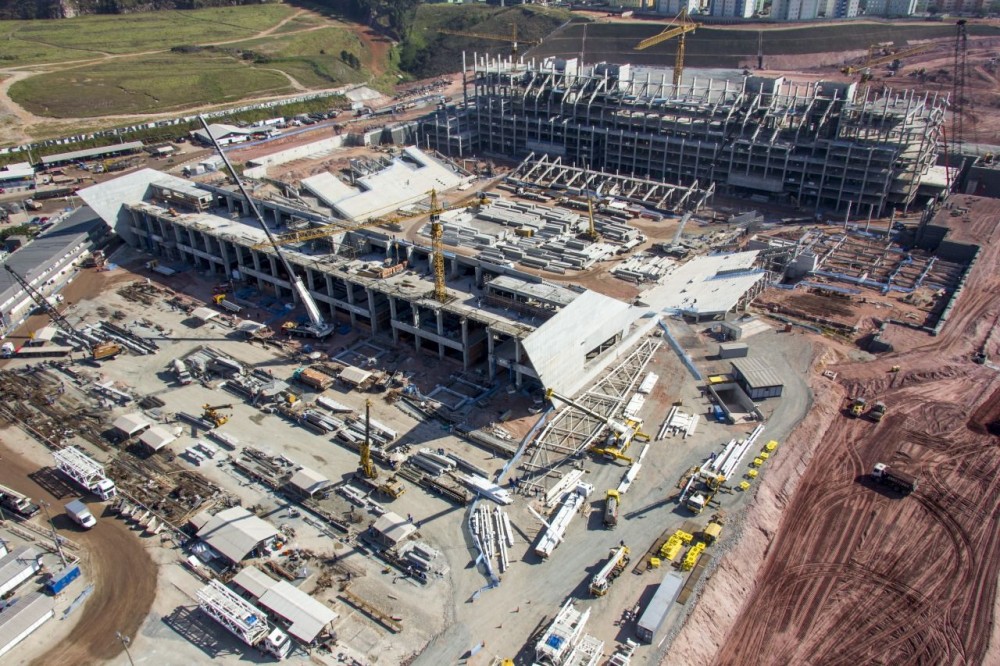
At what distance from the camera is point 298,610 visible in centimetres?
3684

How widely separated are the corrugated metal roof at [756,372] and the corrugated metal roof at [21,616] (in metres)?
51.2

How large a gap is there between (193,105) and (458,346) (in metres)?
120

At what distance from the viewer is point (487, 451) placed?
50.7m

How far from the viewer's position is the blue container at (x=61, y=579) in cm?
3950

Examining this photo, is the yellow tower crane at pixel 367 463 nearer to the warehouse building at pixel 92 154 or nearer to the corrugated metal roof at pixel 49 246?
the corrugated metal roof at pixel 49 246

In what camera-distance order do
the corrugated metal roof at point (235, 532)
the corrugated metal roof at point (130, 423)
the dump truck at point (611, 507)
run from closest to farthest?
the corrugated metal roof at point (235, 532)
the dump truck at point (611, 507)
the corrugated metal roof at point (130, 423)

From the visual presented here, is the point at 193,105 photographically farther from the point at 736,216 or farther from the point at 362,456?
the point at 362,456

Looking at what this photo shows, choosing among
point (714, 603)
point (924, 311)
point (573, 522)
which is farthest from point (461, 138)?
point (714, 603)

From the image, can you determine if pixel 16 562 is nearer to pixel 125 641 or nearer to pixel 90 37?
pixel 125 641

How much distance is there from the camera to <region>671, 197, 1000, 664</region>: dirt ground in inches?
1458

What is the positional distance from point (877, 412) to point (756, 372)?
9706 millimetres

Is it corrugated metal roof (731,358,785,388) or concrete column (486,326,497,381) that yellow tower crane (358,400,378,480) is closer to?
concrete column (486,326,497,381)

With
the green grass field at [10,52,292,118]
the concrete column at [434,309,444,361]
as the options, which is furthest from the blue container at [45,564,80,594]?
the green grass field at [10,52,292,118]

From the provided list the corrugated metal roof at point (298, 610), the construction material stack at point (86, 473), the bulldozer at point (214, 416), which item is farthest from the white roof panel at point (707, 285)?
the construction material stack at point (86, 473)
